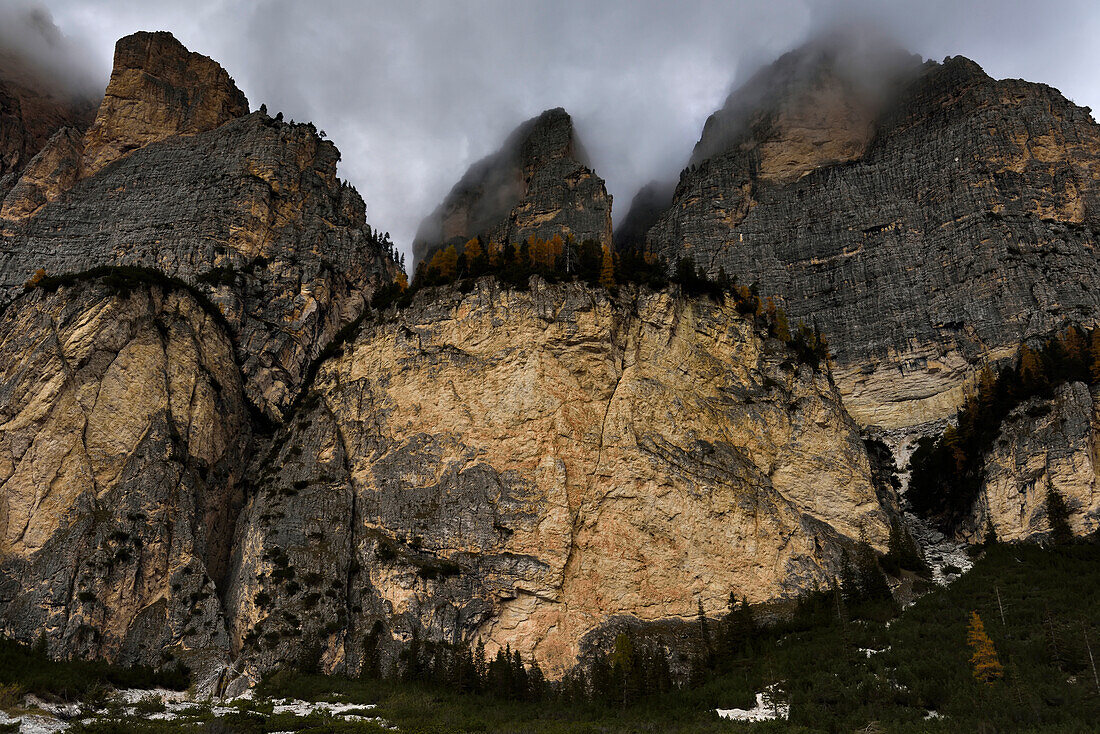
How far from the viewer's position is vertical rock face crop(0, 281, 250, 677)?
2000 inches

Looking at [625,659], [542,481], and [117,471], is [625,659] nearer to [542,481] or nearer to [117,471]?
[542,481]

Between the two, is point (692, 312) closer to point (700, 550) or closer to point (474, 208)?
point (700, 550)

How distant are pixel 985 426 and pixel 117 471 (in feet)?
233

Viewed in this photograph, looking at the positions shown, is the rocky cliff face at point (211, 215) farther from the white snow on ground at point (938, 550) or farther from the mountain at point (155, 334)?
the white snow on ground at point (938, 550)

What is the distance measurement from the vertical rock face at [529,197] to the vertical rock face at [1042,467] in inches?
1806

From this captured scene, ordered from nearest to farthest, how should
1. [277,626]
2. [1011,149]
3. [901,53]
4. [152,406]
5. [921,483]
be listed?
1. [277,626]
2. [152,406]
3. [921,483]
4. [1011,149]
5. [901,53]

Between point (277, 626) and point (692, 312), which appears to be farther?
point (692, 312)

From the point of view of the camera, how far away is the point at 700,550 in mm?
52688

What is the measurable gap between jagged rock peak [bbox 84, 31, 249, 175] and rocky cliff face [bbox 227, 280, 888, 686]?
48.5 metres

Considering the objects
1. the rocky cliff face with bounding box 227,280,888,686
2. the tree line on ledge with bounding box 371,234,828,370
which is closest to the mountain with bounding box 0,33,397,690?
the rocky cliff face with bounding box 227,280,888,686

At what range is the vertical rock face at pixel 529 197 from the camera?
96375mm

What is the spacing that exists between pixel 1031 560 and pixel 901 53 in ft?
284

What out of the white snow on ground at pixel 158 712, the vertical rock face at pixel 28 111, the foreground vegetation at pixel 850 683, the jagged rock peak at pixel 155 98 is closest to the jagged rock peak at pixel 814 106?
the jagged rock peak at pixel 155 98

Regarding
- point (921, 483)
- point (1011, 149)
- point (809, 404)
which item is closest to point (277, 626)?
point (809, 404)
